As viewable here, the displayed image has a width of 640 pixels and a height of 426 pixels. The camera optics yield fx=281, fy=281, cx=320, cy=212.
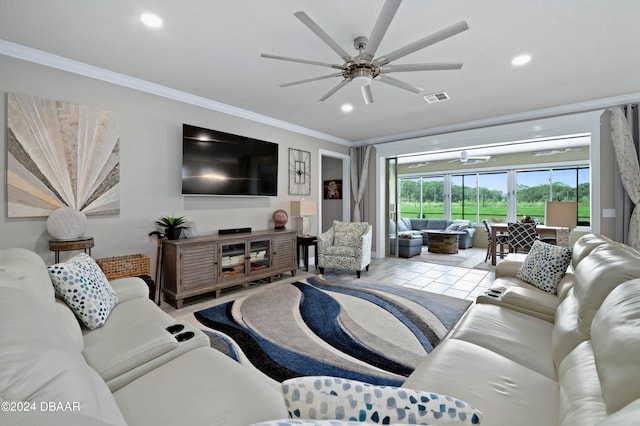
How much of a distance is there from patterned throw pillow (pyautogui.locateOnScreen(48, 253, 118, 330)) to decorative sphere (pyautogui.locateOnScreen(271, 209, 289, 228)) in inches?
→ 118

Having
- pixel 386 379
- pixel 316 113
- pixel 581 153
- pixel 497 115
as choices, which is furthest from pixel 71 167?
pixel 581 153

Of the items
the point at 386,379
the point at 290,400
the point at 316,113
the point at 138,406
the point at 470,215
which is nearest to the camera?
the point at 290,400

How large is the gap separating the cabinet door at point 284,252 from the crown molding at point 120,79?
192 centimetres

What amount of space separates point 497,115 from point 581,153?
13.2ft

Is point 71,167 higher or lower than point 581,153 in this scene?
lower

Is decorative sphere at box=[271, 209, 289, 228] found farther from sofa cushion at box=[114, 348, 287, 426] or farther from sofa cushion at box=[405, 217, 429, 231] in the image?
sofa cushion at box=[405, 217, 429, 231]

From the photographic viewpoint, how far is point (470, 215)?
8.48m

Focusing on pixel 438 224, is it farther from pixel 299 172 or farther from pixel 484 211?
pixel 299 172

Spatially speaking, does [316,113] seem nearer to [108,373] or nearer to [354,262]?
[354,262]

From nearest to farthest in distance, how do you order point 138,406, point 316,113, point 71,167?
point 138,406
point 71,167
point 316,113

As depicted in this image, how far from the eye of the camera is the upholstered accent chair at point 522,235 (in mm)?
5137

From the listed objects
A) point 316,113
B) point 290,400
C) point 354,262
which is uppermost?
point 316,113

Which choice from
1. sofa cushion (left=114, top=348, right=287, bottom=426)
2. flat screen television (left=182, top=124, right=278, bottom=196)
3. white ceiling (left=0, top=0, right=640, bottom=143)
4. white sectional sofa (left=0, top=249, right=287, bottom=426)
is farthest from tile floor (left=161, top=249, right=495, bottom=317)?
white ceiling (left=0, top=0, right=640, bottom=143)

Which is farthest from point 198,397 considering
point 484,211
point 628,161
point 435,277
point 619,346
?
point 484,211
